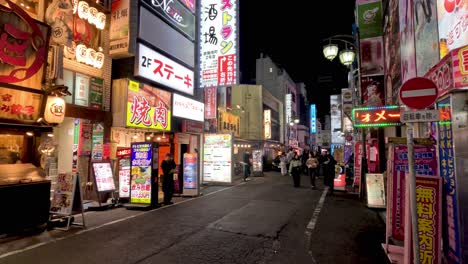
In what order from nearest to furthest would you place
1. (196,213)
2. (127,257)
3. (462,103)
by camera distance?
(462,103)
(127,257)
(196,213)

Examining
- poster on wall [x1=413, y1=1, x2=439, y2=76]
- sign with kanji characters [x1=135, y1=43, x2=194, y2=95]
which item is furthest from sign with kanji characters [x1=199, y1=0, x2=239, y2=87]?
poster on wall [x1=413, y1=1, x2=439, y2=76]

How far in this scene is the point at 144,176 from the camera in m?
10.4

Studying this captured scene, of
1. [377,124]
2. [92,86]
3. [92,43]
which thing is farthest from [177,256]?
[92,43]

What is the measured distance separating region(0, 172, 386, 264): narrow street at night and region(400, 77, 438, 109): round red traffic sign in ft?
9.82

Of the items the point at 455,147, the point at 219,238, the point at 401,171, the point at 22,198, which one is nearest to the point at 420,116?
the point at 455,147

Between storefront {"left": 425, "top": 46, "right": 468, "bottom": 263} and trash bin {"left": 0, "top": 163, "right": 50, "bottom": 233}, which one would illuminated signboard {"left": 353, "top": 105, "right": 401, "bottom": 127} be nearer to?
storefront {"left": 425, "top": 46, "right": 468, "bottom": 263}

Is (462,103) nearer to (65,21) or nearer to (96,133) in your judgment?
(65,21)

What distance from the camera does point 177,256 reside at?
17.4 feet

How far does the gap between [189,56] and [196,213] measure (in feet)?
40.5

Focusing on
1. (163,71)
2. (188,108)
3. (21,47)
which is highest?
(163,71)

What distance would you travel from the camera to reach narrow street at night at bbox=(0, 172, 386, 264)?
17.4 feet

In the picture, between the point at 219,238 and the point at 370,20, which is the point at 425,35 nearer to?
the point at 219,238

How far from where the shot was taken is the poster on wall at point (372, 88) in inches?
576

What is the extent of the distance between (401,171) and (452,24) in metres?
2.94
